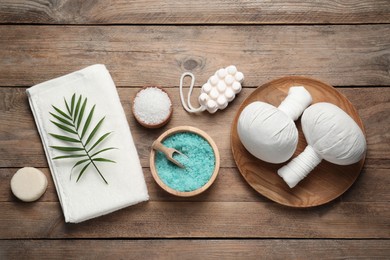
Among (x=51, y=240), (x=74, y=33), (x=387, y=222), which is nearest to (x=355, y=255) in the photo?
(x=387, y=222)

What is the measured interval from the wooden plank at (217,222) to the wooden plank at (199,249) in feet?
0.05

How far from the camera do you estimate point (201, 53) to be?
122 centimetres

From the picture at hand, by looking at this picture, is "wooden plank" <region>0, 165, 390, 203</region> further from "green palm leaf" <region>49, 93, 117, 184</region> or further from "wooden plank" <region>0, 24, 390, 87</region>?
"wooden plank" <region>0, 24, 390, 87</region>

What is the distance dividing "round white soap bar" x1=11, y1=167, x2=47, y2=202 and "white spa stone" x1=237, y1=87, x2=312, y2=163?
491 mm

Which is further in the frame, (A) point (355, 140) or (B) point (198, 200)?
(B) point (198, 200)

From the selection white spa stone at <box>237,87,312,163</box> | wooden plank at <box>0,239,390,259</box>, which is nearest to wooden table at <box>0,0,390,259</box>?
wooden plank at <box>0,239,390,259</box>

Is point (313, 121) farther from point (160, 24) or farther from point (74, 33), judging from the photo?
point (74, 33)

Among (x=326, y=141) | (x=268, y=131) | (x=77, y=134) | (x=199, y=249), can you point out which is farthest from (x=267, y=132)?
(x=77, y=134)

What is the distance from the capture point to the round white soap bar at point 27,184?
114 centimetres

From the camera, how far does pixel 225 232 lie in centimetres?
116

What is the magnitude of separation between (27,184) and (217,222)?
1.52 ft

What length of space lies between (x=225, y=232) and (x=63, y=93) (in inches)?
20.5

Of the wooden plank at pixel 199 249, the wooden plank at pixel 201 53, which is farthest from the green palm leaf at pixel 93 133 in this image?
the wooden plank at pixel 199 249

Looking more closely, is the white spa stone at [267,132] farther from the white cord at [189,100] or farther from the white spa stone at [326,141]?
the white cord at [189,100]
